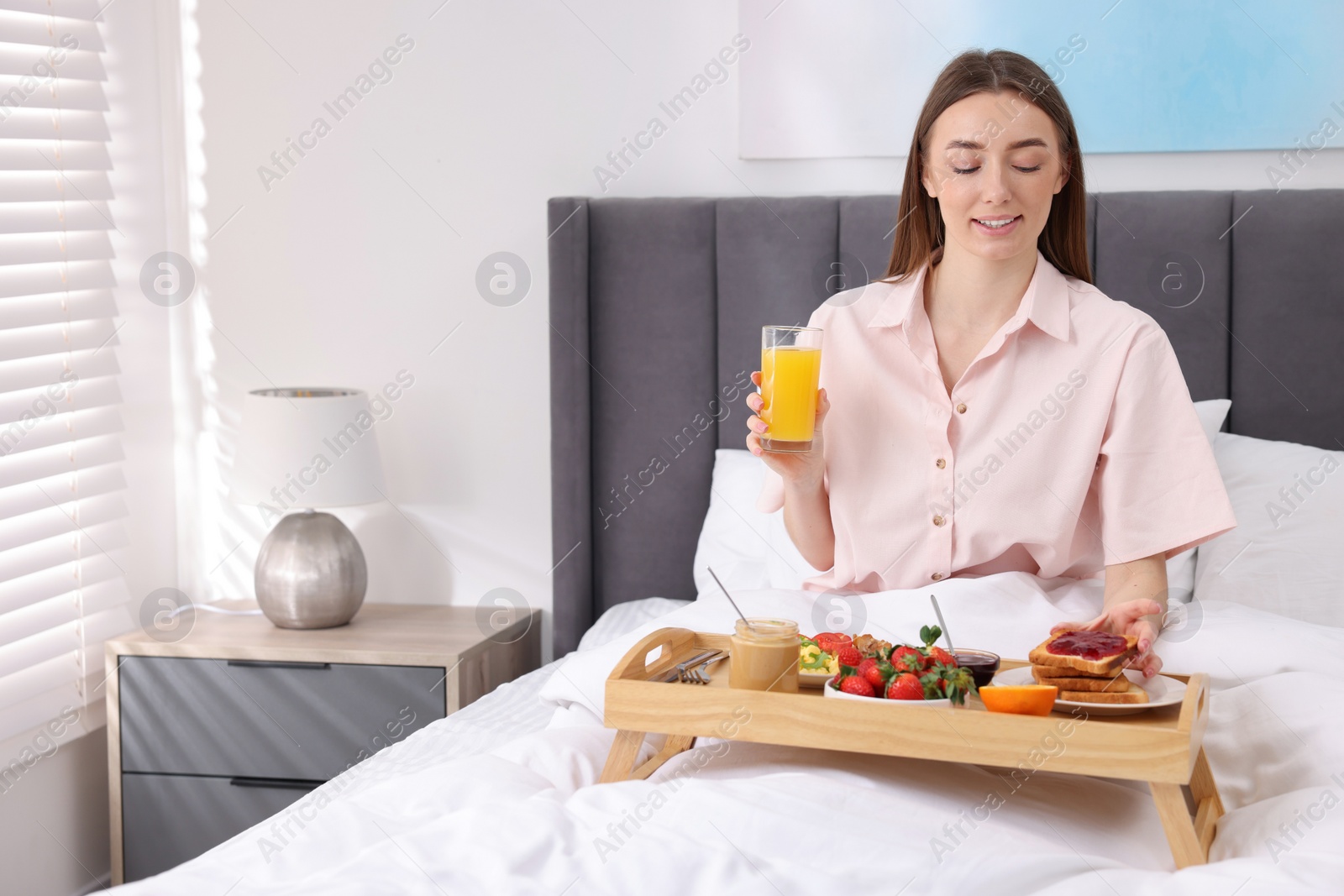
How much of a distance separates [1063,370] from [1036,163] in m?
0.28

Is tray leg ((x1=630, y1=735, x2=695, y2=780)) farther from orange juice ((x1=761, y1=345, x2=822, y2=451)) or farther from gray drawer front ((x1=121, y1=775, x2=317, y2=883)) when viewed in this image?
gray drawer front ((x1=121, y1=775, x2=317, y2=883))

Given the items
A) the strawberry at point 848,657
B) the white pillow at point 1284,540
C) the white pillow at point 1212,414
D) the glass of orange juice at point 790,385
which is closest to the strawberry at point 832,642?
the strawberry at point 848,657

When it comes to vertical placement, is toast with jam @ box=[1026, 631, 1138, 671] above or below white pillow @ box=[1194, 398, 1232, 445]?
below

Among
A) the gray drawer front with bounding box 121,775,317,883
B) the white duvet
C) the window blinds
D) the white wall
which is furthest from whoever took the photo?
the white wall

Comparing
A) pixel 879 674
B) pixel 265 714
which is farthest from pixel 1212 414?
pixel 265 714

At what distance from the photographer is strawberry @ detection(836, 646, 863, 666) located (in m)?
1.23

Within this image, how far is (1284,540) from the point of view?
193 cm

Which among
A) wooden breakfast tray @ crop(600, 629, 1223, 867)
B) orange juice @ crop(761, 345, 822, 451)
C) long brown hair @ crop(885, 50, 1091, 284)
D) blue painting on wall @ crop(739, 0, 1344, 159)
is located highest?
blue painting on wall @ crop(739, 0, 1344, 159)

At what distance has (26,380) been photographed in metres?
2.29

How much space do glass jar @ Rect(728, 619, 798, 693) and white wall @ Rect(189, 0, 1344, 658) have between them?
4.85ft

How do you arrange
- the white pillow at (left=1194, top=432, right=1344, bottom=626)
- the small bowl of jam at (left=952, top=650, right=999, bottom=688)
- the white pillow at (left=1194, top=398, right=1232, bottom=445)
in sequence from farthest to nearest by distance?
the white pillow at (left=1194, top=398, right=1232, bottom=445) → the white pillow at (left=1194, top=432, right=1344, bottom=626) → the small bowl of jam at (left=952, top=650, right=999, bottom=688)

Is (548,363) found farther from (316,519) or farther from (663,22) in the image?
(663,22)

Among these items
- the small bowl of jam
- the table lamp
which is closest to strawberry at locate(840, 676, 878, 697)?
the small bowl of jam

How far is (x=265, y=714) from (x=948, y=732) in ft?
5.52
